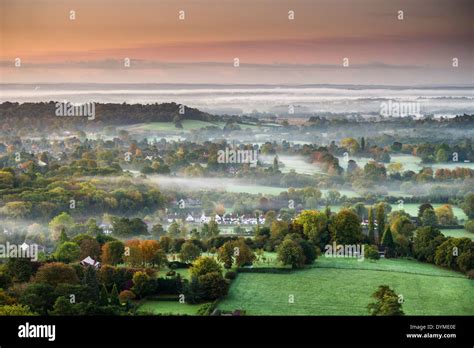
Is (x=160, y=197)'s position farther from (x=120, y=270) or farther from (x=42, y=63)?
(x=42, y=63)

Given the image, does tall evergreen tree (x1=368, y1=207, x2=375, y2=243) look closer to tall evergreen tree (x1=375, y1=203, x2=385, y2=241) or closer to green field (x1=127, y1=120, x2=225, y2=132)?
tall evergreen tree (x1=375, y1=203, x2=385, y2=241)

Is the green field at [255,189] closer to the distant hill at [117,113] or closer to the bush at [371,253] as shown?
the distant hill at [117,113]

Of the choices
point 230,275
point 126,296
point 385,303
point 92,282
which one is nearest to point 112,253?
point 92,282

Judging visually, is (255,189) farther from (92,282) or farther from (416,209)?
(92,282)

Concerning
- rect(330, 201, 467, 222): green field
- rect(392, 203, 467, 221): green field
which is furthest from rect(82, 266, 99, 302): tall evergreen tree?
rect(392, 203, 467, 221): green field

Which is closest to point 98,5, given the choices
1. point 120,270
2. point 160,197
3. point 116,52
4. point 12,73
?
point 116,52

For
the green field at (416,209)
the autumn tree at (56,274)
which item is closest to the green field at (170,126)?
the autumn tree at (56,274)
